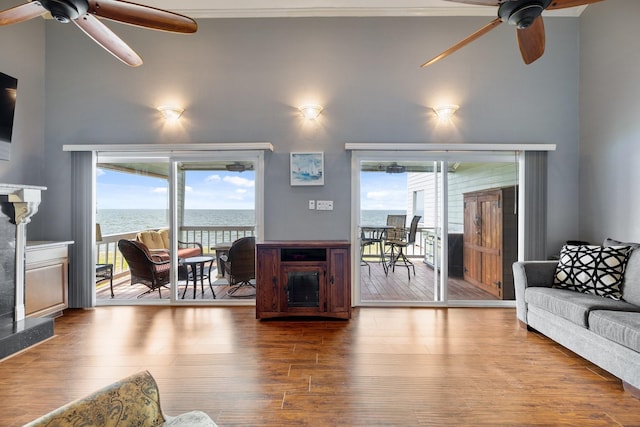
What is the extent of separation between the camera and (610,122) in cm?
362

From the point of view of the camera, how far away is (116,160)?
4.18m

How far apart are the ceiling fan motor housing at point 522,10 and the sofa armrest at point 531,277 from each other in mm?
2372

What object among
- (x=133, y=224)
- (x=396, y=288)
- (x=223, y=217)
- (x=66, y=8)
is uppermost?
(x=66, y=8)

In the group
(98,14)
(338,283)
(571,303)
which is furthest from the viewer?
(338,283)

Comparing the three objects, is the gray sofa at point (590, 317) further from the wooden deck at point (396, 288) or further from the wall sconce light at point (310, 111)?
the wall sconce light at point (310, 111)

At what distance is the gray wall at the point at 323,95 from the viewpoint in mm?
4086

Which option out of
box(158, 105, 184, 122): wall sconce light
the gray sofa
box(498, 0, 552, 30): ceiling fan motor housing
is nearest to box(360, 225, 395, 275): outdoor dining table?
the gray sofa

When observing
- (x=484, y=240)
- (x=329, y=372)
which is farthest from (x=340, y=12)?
(x=329, y=372)

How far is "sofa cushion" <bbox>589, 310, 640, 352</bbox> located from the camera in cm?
218

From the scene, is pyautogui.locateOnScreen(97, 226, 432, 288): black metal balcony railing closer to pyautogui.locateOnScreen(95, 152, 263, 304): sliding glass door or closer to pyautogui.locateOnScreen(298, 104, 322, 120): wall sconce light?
pyautogui.locateOnScreen(95, 152, 263, 304): sliding glass door

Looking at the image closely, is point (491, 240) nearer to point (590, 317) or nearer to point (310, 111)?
point (590, 317)

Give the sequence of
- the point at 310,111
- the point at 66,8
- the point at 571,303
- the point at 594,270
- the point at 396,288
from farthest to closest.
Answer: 1. the point at 396,288
2. the point at 310,111
3. the point at 594,270
4. the point at 571,303
5. the point at 66,8

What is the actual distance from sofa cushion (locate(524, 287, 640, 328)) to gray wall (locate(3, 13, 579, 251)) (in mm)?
1353

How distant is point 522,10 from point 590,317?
2.31 metres
